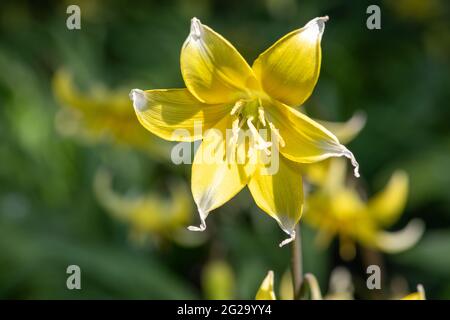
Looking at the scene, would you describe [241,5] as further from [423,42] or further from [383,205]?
[383,205]

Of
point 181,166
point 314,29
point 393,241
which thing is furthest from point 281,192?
point 181,166

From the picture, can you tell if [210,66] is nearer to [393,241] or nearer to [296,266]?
[296,266]

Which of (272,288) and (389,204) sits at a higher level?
(389,204)

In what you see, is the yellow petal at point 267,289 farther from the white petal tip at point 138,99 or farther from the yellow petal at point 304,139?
the white petal tip at point 138,99

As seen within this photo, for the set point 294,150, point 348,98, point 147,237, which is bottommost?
point 294,150

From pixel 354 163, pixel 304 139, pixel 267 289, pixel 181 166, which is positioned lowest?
pixel 267 289

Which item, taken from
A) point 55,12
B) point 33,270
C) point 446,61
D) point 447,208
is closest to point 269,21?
point 446,61

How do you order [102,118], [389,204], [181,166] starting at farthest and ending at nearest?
[181,166]
[102,118]
[389,204]
